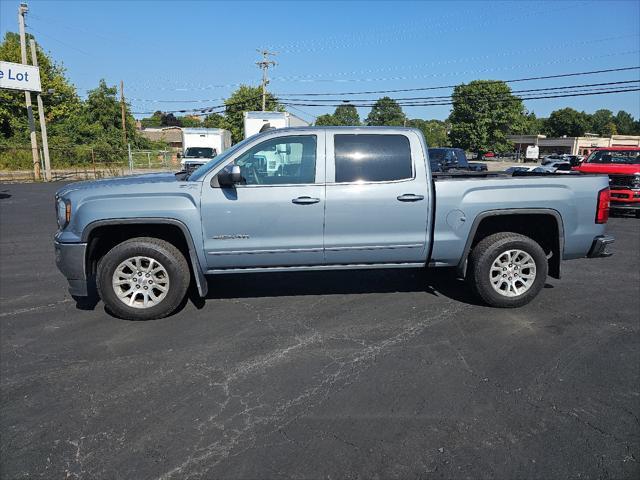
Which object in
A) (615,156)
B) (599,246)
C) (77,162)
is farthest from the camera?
(77,162)

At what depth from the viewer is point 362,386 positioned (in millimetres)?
3301

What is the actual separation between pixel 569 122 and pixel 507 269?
4219 inches

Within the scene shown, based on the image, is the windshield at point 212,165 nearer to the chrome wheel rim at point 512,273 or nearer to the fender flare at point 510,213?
the fender flare at point 510,213

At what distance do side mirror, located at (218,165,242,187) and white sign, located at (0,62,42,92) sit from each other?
2502cm

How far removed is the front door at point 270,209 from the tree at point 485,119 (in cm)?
7460

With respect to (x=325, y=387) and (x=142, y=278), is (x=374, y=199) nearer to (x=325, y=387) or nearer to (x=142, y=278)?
(x=325, y=387)

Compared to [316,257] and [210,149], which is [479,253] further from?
[210,149]

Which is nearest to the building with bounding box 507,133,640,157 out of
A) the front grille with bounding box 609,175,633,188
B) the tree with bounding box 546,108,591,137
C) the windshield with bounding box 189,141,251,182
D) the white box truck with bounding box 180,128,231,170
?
the tree with bounding box 546,108,591,137

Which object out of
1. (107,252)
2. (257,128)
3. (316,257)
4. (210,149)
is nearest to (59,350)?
(107,252)

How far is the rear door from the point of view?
4551 mm

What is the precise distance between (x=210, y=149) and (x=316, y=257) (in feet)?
69.2

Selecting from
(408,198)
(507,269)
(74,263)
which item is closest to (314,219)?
(408,198)

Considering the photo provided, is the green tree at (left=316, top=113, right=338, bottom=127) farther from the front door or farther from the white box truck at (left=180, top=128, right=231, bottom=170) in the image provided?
the front door

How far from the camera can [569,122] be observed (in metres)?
95.4
